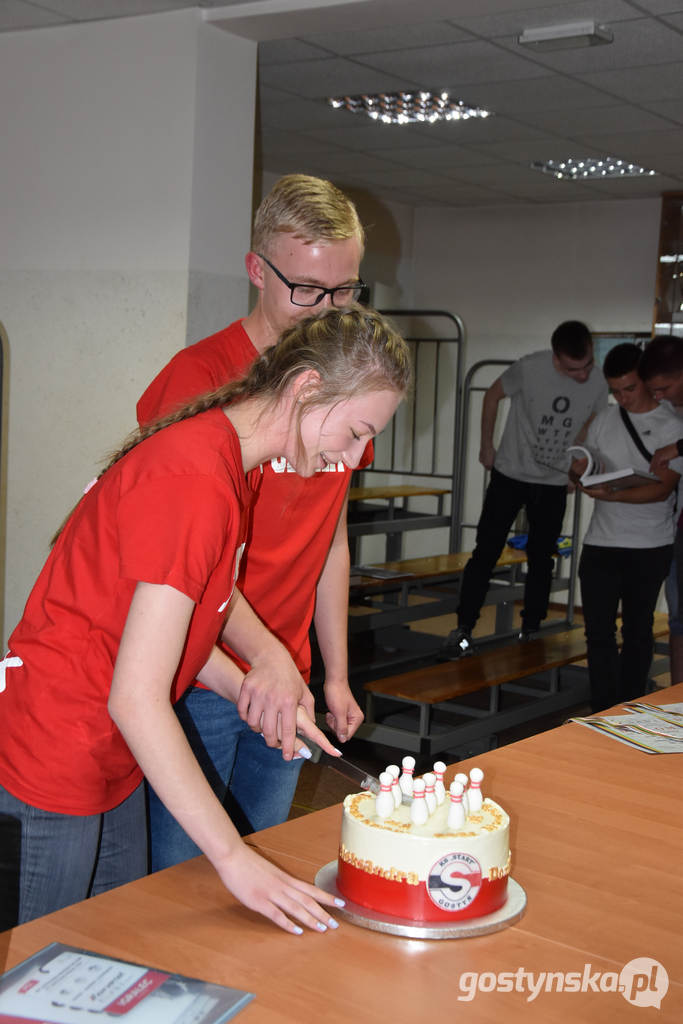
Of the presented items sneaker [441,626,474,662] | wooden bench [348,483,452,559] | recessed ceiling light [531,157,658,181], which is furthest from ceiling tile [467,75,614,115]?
sneaker [441,626,474,662]

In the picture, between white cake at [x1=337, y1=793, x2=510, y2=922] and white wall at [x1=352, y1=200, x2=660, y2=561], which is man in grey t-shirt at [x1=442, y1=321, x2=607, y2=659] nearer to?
white wall at [x1=352, y1=200, x2=660, y2=561]

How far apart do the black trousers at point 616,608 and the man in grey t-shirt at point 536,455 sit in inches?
32.2

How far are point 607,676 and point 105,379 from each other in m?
2.13

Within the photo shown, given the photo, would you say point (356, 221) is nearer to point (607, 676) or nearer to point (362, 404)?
point (362, 404)

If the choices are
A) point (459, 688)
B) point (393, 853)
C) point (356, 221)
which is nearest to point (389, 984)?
point (393, 853)

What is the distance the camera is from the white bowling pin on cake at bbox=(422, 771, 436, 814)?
1.16 m

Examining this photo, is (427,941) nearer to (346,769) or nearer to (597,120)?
(346,769)

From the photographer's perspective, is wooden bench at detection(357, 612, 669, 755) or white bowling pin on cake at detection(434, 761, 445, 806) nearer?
white bowling pin on cake at detection(434, 761, 445, 806)

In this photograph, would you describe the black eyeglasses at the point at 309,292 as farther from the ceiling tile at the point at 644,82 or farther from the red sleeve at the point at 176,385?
the ceiling tile at the point at 644,82

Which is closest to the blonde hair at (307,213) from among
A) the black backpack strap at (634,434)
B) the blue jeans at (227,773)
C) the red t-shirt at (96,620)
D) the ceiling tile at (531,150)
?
the red t-shirt at (96,620)

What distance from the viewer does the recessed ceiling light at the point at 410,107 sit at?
495cm

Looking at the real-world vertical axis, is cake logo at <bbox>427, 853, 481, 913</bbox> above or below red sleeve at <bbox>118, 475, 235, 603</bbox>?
below

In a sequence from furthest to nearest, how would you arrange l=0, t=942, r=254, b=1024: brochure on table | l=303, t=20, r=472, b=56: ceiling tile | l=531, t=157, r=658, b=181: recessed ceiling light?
l=531, t=157, r=658, b=181: recessed ceiling light
l=303, t=20, r=472, b=56: ceiling tile
l=0, t=942, r=254, b=1024: brochure on table

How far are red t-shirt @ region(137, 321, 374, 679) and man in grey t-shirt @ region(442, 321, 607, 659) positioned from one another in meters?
3.00
